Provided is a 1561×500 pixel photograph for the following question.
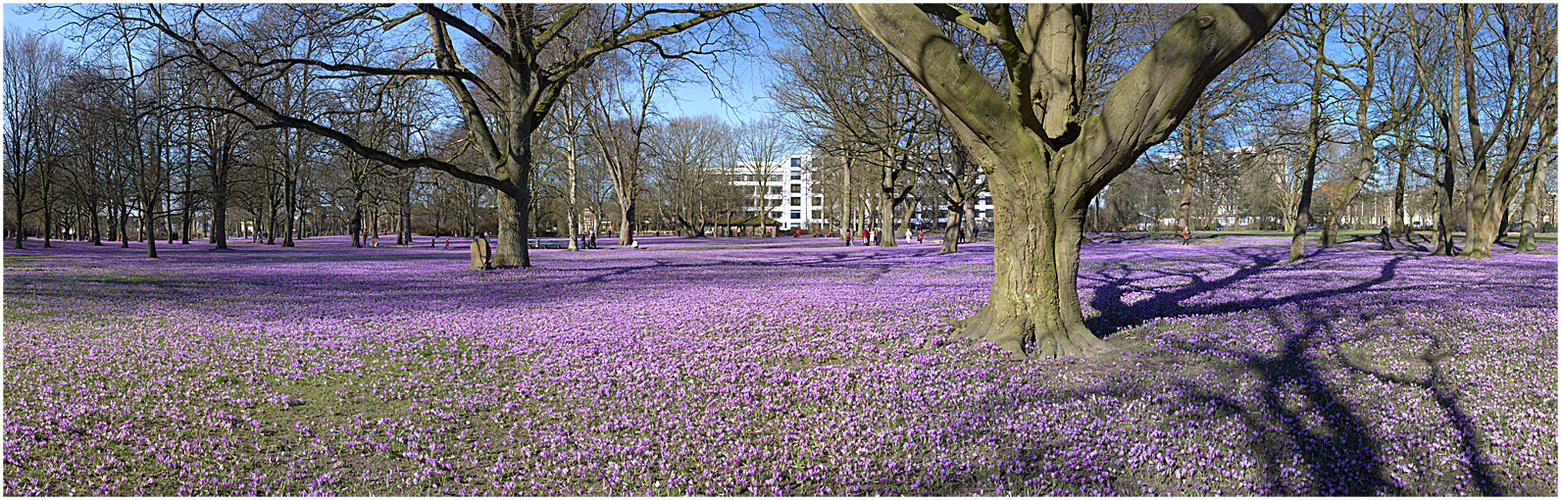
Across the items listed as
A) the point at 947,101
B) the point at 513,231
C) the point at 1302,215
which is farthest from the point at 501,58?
the point at 1302,215

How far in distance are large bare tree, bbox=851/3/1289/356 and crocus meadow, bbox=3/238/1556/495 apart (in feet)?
2.32

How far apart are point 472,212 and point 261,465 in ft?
187

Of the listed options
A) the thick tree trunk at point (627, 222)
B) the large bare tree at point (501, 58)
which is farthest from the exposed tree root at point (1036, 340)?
the thick tree trunk at point (627, 222)

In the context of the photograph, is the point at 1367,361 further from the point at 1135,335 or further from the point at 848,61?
the point at 848,61

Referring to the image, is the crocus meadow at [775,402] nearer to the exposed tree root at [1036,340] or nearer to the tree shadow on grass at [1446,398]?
the tree shadow on grass at [1446,398]

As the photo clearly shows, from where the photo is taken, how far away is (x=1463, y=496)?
3205 mm

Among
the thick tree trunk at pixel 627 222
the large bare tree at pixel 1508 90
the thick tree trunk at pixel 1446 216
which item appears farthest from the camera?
the thick tree trunk at pixel 627 222

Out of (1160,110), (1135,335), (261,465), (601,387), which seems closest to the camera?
(261,465)

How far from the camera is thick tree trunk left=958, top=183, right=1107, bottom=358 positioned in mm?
6277

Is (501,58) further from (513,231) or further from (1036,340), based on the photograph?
(1036,340)

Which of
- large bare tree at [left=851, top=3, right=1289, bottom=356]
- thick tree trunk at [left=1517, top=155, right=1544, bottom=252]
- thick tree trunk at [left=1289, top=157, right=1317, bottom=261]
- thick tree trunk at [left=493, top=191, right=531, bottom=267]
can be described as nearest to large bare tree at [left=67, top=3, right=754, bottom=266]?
thick tree trunk at [left=493, top=191, right=531, bottom=267]

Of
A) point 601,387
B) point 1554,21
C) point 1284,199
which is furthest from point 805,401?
point 1284,199

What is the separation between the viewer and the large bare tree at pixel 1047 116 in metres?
5.52

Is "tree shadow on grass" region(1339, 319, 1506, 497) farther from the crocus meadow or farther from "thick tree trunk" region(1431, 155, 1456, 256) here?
"thick tree trunk" region(1431, 155, 1456, 256)
